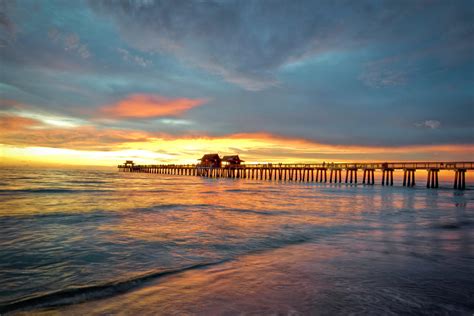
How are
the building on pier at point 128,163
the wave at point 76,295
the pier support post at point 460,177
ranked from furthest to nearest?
the building on pier at point 128,163, the pier support post at point 460,177, the wave at point 76,295

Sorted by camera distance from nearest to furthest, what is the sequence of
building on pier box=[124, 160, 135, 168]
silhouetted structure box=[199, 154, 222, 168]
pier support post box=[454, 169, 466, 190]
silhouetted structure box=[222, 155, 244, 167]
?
pier support post box=[454, 169, 466, 190] → silhouetted structure box=[222, 155, 244, 167] → silhouetted structure box=[199, 154, 222, 168] → building on pier box=[124, 160, 135, 168]

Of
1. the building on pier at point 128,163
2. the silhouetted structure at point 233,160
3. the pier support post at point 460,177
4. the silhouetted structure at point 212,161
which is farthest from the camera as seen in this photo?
the building on pier at point 128,163

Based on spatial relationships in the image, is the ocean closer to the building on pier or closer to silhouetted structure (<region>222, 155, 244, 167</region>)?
silhouetted structure (<region>222, 155, 244, 167</region>)

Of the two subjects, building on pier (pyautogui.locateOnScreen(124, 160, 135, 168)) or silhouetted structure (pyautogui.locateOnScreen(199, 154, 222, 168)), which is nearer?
silhouetted structure (pyautogui.locateOnScreen(199, 154, 222, 168))

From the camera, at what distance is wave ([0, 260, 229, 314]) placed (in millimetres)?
4184

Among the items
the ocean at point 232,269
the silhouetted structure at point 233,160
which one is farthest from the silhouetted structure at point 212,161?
the ocean at point 232,269

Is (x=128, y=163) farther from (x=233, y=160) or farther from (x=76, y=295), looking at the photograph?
(x=76, y=295)

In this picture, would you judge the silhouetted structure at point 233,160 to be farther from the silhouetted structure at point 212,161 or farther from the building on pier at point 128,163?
the building on pier at point 128,163

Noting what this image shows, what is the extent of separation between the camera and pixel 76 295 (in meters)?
4.57

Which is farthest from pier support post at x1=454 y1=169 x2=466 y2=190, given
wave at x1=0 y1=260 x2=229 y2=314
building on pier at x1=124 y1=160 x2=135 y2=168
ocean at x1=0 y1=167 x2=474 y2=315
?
building on pier at x1=124 y1=160 x2=135 y2=168

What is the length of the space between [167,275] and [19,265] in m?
3.18

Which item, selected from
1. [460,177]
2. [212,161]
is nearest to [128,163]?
[212,161]

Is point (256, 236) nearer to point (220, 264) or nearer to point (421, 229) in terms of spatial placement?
point (220, 264)

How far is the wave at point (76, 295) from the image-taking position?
13.7ft
